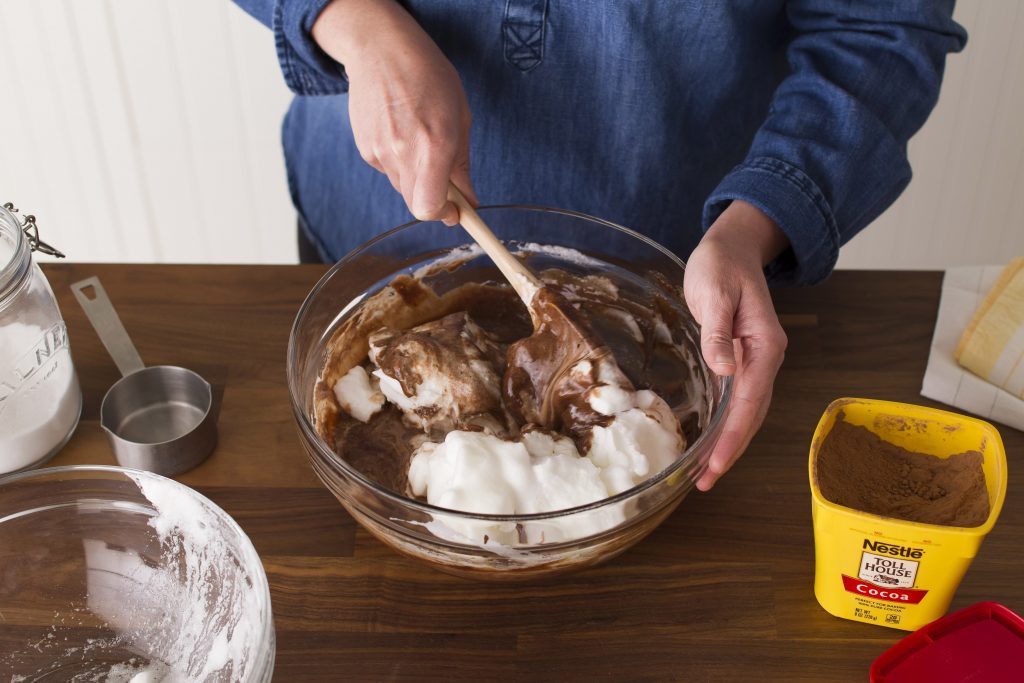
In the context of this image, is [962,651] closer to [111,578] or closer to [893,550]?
[893,550]

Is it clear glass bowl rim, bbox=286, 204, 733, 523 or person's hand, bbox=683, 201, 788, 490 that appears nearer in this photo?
clear glass bowl rim, bbox=286, 204, 733, 523

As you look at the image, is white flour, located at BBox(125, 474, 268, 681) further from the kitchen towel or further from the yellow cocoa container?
the kitchen towel

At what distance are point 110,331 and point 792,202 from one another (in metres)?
0.86

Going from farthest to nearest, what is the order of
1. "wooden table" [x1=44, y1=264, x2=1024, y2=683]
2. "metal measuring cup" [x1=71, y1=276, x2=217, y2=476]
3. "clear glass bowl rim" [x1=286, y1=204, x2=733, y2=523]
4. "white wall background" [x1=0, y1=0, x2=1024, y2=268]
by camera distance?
1. "white wall background" [x1=0, y1=0, x2=1024, y2=268]
2. "metal measuring cup" [x1=71, y1=276, x2=217, y2=476]
3. "wooden table" [x1=44, y1=264, x2=1024, y2=683]
4. "clear glass bowl rim" [x1=286, y1=204, x2=733, y2=523]

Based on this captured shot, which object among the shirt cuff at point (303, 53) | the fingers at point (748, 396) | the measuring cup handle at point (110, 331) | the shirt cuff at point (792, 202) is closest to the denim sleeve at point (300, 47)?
the shirt cuff at point (303, 53)

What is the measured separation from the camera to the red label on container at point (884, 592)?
0.91 meters

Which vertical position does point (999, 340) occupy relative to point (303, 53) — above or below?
below

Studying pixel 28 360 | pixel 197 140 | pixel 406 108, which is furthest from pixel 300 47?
pixel 197 140

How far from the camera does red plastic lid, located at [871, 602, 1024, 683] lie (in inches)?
34.2

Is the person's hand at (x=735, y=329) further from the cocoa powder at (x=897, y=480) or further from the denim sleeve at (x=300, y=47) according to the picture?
the denim sleeve at (x=300, y=47)

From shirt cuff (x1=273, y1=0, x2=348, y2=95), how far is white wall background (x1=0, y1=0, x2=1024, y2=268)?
3.28ft

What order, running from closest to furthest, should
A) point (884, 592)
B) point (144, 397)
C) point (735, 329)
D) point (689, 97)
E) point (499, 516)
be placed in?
point (499, 516) → point (884, 592) → point (735, 329) → point (144, 397) → point (689, 97)

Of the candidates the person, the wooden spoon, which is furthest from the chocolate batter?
the person

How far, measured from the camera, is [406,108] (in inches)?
41.9
